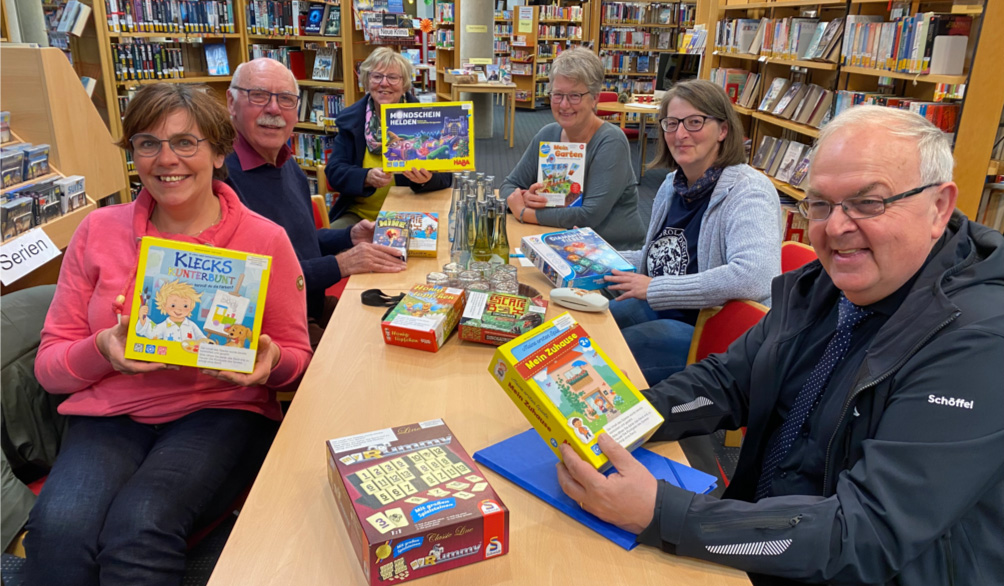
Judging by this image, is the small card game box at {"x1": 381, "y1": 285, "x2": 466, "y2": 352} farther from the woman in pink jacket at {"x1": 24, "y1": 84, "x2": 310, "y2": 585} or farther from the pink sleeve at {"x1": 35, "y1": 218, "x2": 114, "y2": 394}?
the pink sleeve at {"x1": 35, "y1": 218, "x2": 114, "y2": 394}

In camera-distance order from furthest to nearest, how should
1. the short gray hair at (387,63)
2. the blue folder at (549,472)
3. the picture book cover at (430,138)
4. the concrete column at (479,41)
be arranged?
the concrete column at (479,41)
the short gray hair at (387,63)
the picture book cover at (430,138)
the blue folder at (549,472)

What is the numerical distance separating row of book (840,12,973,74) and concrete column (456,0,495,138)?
683cm

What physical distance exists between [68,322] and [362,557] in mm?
1157

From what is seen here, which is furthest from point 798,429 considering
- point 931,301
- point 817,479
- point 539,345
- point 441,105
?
point 441,105

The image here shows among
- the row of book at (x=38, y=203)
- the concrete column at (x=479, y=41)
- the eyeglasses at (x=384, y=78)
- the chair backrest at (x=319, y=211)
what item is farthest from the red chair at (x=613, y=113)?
the row of book at (x=38, y=203)

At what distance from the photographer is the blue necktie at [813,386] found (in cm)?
137

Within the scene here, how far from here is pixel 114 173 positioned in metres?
3.53

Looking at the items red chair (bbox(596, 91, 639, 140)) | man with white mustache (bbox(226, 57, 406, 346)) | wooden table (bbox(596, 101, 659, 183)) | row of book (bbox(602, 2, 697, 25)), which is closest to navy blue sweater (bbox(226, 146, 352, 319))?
man with white mustache (bbox(226, 57, 406, 346))

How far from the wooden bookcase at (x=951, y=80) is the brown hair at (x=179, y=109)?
11.8 feet

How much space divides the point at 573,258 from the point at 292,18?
4780 mm

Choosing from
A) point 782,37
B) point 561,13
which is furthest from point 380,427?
point 561,13

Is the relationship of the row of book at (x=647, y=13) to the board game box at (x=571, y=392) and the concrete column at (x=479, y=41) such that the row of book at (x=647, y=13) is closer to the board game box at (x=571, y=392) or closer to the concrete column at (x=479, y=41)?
the concrete column at (x=479, y=41)

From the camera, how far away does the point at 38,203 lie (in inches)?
105

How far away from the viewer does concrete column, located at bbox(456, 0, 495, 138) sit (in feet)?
35.6
